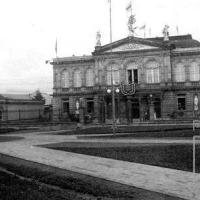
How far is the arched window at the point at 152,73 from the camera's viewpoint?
183 ft

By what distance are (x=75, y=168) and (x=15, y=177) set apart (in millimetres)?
2360

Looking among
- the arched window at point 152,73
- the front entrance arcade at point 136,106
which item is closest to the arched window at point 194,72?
the arched window at point 152,73

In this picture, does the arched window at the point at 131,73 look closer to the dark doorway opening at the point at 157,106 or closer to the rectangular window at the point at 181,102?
the dark doorway opening at the point at 157,106

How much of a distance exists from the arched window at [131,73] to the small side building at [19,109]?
16.5 m

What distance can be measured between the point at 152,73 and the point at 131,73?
3082 mm

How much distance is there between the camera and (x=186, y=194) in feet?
28.7

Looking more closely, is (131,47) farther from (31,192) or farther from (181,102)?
(31,192)

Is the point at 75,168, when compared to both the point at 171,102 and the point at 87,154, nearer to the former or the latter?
the point at 87,154

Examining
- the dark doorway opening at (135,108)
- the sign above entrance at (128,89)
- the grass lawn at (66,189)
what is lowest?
the grass lawn at (66,189)

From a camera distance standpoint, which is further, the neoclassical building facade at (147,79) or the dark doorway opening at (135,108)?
the dark doorway opening at (135,108)

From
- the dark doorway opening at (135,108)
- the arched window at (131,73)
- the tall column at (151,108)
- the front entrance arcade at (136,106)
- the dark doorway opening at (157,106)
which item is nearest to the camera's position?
the tall column at (151,108)

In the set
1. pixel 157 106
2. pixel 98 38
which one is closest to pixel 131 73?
pixel 157 106

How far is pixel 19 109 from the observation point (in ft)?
203

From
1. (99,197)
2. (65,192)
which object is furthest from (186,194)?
(65,192)
